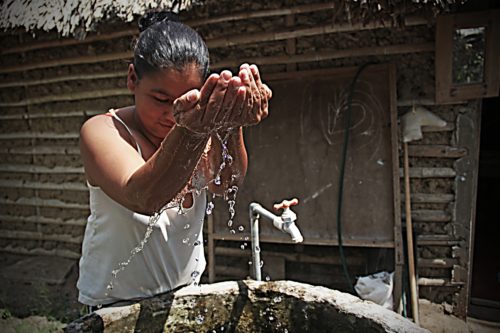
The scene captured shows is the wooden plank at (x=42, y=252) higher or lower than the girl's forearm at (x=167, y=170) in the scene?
lower

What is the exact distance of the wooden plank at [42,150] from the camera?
4552 millimetres

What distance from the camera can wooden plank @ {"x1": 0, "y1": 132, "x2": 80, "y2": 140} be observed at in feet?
14.8

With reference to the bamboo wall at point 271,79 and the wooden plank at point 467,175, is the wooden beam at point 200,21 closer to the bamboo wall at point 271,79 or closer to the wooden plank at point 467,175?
the bamboo wall at point 271,79

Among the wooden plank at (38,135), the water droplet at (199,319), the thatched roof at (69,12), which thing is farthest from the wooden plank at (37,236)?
the water droplet at (199,319)

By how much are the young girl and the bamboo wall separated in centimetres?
215

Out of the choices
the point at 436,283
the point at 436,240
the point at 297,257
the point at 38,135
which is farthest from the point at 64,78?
the point at 436,283

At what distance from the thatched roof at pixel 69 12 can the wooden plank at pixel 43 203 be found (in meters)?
1.90

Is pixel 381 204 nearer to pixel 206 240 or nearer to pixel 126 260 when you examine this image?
pixel 206 240

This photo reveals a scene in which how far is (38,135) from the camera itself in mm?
4723

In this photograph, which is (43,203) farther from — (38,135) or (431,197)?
(431,197)

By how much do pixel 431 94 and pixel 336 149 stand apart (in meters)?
0.88

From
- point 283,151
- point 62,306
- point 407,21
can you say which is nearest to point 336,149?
point 283,151

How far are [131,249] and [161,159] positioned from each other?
1.91ft

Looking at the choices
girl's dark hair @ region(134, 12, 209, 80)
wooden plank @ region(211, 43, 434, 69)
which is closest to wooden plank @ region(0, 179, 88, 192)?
wooden plank @ region(211, 43, 434, 69)
